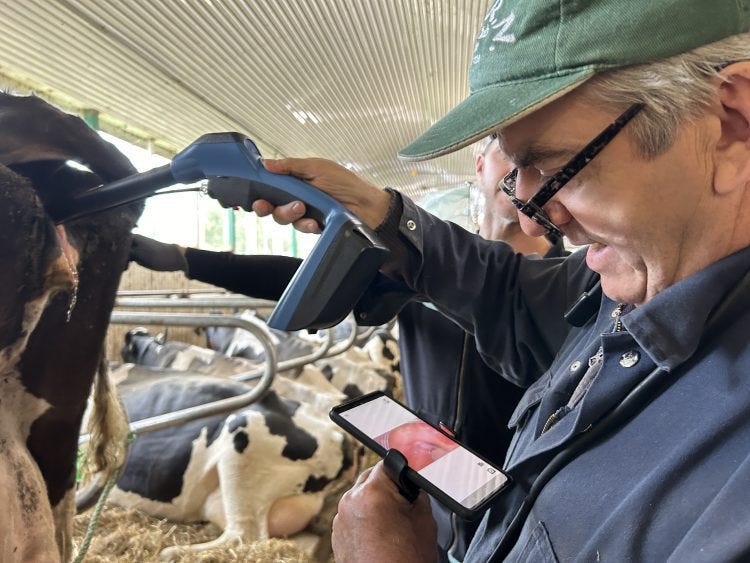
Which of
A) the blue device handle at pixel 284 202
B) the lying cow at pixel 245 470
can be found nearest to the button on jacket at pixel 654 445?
the blue device handle at pixel 284 202

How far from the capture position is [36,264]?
0.62m

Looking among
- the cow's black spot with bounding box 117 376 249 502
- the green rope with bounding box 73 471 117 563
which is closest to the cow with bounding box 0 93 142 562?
the green rope with bounding box 73 471 117 563

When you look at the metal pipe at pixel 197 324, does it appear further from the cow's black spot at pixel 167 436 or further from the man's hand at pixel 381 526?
the man's hand at pixel 381 526

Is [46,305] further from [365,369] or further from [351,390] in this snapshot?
[365,369]

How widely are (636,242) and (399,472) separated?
357 millimetres

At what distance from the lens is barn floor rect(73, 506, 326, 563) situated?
1.34m

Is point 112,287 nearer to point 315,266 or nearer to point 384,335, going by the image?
point 315,266

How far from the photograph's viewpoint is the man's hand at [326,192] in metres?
0.67

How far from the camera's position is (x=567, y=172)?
1.69 feet

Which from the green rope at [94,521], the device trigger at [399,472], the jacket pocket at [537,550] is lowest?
the green rope at [94,521]

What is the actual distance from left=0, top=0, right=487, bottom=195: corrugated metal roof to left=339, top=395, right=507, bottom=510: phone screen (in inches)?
45.1

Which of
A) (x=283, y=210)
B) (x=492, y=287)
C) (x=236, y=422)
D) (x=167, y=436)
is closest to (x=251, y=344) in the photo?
(x=167, y=436)

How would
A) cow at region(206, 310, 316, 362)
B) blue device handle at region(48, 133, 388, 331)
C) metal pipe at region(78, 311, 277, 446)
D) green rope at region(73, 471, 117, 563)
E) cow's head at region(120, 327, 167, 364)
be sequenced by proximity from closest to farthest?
blue device handle at region(48, 133, 388, 331)
green rope at region(73, 471, 117, 563)
metal pipe at region(78, 311, 277, 446)
cow's head at region(120, 327, 167, 364)
cow at region(206, 310, 316, 362)

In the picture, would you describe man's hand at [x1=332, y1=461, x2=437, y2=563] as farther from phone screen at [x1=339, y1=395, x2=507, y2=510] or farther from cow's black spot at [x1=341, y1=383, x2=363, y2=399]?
cow's black spot at [x1=341, y1=383, x2=363, y2=399]
